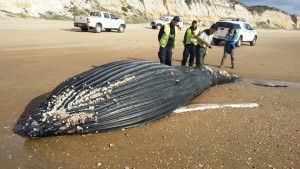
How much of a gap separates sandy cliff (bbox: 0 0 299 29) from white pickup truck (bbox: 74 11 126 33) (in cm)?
744

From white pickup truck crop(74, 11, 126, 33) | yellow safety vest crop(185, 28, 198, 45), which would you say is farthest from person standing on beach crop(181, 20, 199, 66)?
white pickup truck crop(74, 11, 126, 33)

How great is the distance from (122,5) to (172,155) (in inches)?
1772

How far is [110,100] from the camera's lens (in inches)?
219

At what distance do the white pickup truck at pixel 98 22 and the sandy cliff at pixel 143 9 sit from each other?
293 inches

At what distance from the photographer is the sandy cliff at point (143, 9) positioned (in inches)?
1345

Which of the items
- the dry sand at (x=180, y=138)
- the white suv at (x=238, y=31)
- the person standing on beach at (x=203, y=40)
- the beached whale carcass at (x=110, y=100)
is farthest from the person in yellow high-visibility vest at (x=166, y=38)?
the white suv at (x=238, y=31)

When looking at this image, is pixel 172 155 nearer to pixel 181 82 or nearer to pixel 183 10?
pixel 181 82

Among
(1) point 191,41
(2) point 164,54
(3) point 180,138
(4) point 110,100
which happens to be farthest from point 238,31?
(4) point 110,100

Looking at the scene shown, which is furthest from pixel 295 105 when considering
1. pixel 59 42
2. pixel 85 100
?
pixel 59 42

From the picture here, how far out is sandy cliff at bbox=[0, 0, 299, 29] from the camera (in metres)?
34.2

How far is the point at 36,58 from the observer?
530 inches

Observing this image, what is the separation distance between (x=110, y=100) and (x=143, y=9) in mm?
48326

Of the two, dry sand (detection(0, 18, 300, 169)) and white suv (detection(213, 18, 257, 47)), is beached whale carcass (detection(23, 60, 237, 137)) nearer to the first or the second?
dry sand (detection(0, 18, 300, 169))

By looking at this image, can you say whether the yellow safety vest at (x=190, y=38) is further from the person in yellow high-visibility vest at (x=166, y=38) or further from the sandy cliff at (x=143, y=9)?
the sandy cliff at (x=143, y=9)
